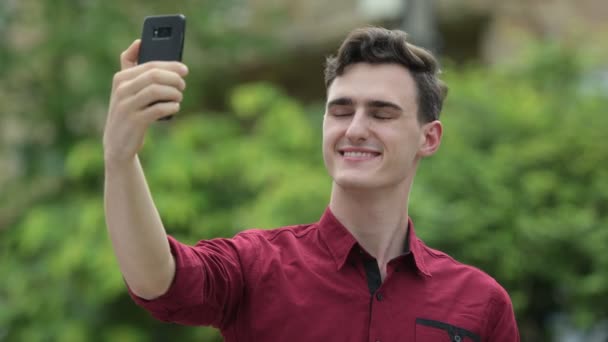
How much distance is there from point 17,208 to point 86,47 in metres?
1.65

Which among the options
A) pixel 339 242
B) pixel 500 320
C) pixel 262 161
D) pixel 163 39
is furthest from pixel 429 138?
pixel 262 161

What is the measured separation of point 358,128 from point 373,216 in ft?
0.88

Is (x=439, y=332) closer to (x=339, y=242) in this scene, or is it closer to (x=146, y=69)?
(x=339, y=242)

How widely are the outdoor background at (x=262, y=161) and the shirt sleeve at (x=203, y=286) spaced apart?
3.75m

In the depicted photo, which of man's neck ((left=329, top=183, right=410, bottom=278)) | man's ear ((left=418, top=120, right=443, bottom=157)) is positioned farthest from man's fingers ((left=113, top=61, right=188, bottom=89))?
man's ear ((left=418, top=120, right=443, bottom=157))

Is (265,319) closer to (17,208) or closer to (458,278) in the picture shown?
(458,278)

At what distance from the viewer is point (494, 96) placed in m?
7.76

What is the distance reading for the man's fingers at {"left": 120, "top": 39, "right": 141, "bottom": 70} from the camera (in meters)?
2.26

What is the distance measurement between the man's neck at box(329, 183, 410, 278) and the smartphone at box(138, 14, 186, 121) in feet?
2.43

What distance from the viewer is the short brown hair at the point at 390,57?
2.75 meters

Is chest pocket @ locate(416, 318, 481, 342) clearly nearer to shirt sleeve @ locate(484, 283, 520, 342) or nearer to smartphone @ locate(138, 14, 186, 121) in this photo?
shirt sleeve @ locate(484, 283, 520, 342)

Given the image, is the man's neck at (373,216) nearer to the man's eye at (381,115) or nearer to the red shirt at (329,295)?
the red shirt at (329,295)

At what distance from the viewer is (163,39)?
7.31 feet

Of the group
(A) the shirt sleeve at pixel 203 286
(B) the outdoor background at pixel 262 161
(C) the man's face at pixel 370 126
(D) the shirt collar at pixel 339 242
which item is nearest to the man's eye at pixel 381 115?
(C) the man's face at pixel 370 126
